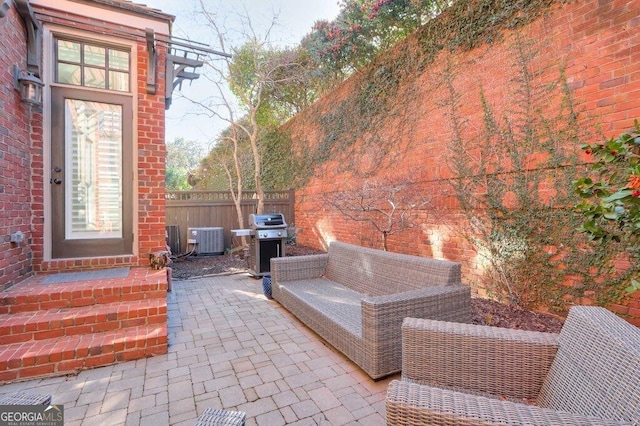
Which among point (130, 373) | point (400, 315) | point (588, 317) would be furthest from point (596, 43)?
point (130, 373)

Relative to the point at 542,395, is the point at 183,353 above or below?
below

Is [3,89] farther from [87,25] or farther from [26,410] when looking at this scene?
[26,410]

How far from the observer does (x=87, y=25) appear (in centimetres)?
325

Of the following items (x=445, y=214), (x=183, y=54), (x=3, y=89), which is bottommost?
(x=445, y=214)

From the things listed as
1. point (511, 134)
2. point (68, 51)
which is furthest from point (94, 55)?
point (511, 134)

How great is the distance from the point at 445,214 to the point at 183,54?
3.80m

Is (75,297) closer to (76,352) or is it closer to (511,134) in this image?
(76,352)

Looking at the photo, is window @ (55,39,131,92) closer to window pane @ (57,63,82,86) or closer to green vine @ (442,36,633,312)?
window pane @ (57,63,82,86)

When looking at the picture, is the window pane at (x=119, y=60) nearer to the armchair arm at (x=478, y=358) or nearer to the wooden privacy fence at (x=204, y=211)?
the wooden privacy fence at (x=204, y=211)

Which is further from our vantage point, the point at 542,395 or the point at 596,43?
the point at 596,43

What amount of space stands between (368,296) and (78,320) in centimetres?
240

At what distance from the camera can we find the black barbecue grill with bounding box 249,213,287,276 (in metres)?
4.93

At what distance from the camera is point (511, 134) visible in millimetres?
3271

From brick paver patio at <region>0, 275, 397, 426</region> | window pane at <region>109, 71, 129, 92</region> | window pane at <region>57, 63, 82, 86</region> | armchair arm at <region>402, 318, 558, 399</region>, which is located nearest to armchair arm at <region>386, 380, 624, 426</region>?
armchair arm at <region>402, 318, 558, 399</region>
